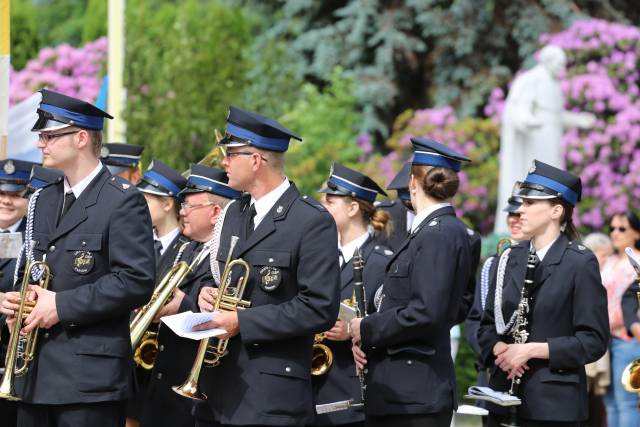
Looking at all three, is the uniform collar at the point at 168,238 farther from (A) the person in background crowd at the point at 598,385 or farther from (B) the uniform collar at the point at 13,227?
(A) the person in background crowd at the point at 598,385

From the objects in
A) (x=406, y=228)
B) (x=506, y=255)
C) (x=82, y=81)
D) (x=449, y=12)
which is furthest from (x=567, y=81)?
(x=506, y=255)

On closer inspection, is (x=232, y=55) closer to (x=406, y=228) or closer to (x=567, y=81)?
(x=567, y=81)

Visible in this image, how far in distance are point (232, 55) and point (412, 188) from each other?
1296 centimetres

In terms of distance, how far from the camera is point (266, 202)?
6.68 m

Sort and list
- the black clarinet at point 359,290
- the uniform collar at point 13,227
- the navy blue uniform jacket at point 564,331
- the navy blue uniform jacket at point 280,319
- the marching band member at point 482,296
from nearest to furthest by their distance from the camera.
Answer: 1. the navy blue uniform jacket at point 280,319
2. the navy blue uniform jacket at point 564,331
3. the black clarinet at point 359,290
4. the uniform collar at point 13,227
5. the marching band member at point 482,296

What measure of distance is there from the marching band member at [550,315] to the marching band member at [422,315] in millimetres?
620

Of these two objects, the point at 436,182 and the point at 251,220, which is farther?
the point at 436,182

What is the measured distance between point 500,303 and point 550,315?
0.34 meters

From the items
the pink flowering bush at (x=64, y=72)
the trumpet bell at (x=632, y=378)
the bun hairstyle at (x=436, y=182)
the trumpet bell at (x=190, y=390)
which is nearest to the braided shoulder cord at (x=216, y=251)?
the trumpet bell at (x=190, y=390)

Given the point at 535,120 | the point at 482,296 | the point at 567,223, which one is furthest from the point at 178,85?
the point at 567,223

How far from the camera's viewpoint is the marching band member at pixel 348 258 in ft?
26.1

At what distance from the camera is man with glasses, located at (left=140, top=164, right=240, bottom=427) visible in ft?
26.5

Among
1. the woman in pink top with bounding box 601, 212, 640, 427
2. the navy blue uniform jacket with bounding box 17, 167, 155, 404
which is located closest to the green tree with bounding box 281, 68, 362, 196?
the woman in pink top with bounding box 601, 212, 640, 427

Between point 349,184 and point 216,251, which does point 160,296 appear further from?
point 349,184
